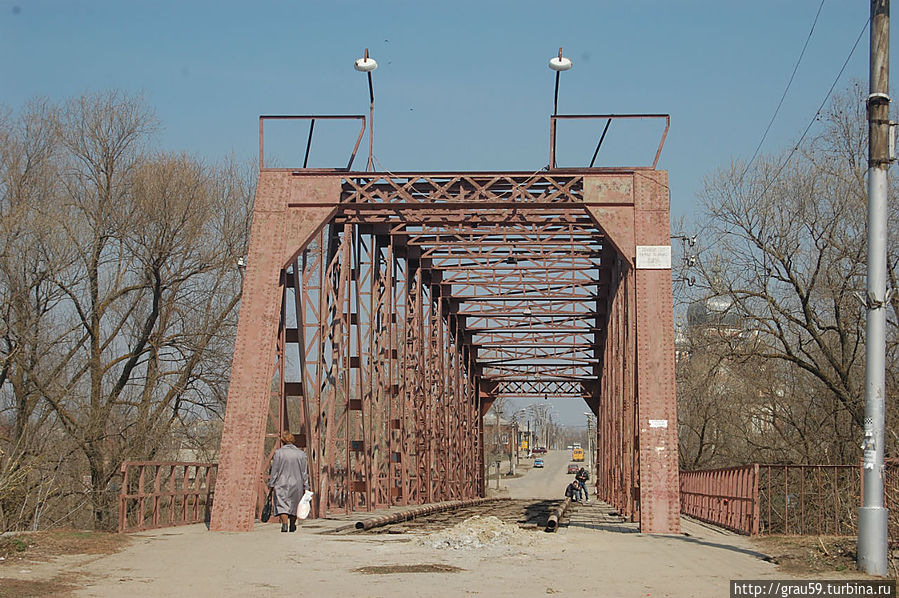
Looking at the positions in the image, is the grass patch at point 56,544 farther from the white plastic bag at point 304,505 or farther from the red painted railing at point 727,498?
the red painted railing at point 727,498

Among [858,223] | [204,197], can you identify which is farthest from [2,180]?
[858,223]

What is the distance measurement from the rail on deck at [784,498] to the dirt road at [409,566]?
5.36 ft

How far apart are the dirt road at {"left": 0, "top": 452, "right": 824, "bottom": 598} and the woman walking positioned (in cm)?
32

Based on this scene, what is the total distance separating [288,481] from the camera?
1409cm

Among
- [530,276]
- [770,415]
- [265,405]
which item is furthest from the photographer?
[530,276]

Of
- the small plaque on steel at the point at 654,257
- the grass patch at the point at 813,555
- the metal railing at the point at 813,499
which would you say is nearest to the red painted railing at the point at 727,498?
the metal railing at the point at 813,499

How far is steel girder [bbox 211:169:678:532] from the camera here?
51.6 ft

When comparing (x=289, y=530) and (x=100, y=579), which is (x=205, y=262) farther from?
(x=100, y=579)

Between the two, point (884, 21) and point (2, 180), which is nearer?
point (884, 21)

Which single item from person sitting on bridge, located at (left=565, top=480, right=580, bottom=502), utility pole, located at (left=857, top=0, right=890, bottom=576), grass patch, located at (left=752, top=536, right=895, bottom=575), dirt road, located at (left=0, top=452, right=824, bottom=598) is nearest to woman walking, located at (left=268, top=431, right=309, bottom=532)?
dirt road, located at (left=0, top=452, right=824, bottom=598)

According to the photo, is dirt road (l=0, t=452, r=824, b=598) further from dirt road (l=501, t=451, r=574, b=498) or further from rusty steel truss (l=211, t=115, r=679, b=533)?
dirt road (l=501, t=451, r=574, b=498)

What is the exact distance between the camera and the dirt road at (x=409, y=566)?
8547mm

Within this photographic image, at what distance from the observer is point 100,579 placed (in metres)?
9.03

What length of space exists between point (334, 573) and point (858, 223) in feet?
66.4
